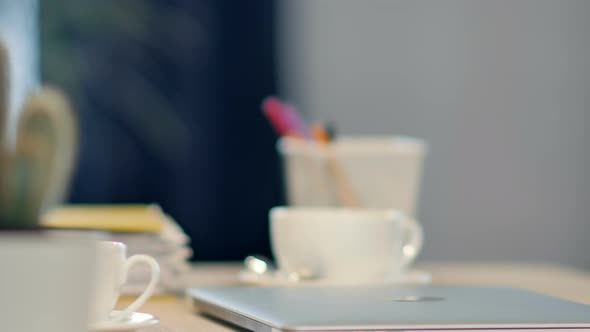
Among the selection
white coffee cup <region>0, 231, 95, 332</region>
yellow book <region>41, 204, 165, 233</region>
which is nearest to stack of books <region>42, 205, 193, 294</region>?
yellow book <region>41, 204, 165, 233</region>

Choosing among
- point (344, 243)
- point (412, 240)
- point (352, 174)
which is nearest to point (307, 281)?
point (344, 243)

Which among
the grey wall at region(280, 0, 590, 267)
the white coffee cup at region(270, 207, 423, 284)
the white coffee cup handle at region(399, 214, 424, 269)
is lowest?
the white coffee cup at region(270, 207, 423, 284)

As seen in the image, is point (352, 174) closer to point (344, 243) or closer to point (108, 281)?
point (344, 243)

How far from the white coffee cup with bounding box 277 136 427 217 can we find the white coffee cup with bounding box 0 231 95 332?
2.20ft

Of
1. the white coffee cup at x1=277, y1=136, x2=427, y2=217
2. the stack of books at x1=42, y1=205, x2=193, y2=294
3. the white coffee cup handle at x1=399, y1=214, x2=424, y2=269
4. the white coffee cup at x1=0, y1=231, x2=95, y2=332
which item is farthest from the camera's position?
the white coffee cup at x1=277, y1=136, x2=427, y2=217

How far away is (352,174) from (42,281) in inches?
27.0

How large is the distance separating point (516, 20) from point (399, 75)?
1.14 feet

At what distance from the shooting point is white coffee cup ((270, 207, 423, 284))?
730 mm

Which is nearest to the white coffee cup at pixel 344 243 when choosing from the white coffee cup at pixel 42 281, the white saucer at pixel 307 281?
the white saucer at pixel 307 281

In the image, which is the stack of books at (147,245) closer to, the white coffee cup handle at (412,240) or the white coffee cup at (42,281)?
the white coffee cup handle at (412,240)

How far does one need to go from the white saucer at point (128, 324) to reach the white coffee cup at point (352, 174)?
0.50 m

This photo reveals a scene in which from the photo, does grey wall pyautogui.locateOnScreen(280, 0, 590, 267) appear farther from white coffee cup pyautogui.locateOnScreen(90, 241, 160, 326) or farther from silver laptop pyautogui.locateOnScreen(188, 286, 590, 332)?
white coffee cup pyautogui.locateOnScreen(90, 241, 160, 326)

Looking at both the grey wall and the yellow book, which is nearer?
the yellow book

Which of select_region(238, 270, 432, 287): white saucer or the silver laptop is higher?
select_region(238, 270, 432, 287): white saucer
